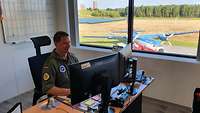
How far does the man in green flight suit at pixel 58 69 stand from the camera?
5.98ft

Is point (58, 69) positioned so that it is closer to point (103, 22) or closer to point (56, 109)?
point (56, 109)

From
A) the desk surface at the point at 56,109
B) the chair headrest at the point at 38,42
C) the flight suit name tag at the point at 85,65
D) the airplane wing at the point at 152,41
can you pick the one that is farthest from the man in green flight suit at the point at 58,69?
the airplane wing at the point at 152,41

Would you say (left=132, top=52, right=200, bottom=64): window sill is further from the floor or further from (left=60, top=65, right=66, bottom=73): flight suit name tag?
(left=60, top=65, right=66, bottom=73): flight suit name tag

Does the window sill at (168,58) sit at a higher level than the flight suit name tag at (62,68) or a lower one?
lower

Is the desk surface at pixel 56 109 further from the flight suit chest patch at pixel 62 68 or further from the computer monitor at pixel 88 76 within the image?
the flight suit chest patch at pixel 62 68

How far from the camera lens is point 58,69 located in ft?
6.33

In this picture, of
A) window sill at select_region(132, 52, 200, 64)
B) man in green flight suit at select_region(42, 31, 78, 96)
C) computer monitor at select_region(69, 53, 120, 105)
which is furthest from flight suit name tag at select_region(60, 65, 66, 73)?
window sill at select_region(132, 52, 200, 64)

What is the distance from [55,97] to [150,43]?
200cm

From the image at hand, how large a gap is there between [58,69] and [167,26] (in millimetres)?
1942

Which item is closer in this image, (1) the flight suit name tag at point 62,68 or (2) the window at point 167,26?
(1) the flight suit name tag at point 62,68

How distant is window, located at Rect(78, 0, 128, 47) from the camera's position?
3363 mm

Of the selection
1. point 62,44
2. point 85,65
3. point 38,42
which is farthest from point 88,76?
point 38,42

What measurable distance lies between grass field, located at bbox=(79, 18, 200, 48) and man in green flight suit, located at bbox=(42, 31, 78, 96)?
164 cm

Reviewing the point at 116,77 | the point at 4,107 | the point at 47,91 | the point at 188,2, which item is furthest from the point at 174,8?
the point at 4,107
